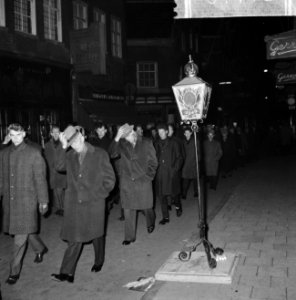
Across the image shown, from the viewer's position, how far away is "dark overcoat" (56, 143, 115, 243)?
18.3ft

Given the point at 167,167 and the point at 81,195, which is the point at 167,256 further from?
the point at 167,167

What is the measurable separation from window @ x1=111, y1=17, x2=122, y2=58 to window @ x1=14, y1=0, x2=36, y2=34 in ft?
→ 19.9

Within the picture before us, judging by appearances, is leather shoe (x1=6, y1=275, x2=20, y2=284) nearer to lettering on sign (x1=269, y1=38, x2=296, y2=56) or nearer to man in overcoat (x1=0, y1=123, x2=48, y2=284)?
man in overcoat (x1=0, y1=123, x2=48, y2=284)

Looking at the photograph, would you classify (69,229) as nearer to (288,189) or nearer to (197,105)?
(197,105)

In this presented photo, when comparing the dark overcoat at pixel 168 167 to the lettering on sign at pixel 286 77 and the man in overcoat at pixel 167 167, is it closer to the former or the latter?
→ the man in overcoat at pixel 167 167

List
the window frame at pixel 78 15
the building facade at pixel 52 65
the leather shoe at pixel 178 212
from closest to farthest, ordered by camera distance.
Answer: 1. the leather shoe at pixel 178 212
2. the building facade at pixel 52 65
3. the window frame at pixel 78 15

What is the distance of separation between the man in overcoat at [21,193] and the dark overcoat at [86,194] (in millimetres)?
387

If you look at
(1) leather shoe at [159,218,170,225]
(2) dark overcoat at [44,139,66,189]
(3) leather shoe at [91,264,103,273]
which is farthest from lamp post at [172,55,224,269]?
(2) dark overcoat at [44,139,66,189]

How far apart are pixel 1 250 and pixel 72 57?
11.1 m

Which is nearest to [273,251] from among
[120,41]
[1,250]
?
[1,250]

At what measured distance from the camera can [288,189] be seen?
41.5 ft

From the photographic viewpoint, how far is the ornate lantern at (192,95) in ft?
19.8

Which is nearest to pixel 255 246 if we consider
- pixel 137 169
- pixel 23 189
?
pixel 137 169

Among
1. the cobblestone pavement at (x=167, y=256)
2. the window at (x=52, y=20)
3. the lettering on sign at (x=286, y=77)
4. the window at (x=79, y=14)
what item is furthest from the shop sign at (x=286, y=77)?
the window at (x=79, y=14)
